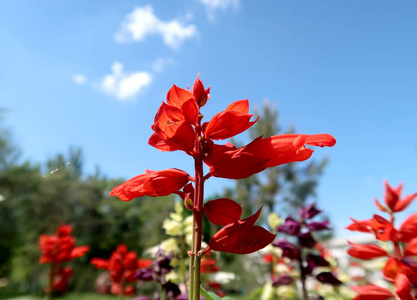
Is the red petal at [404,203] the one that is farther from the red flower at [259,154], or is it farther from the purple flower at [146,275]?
the purple flower at [146,275]

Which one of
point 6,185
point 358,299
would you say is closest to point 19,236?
point 6,185

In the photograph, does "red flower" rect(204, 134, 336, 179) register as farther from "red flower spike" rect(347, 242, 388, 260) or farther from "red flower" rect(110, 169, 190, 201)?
"red flower spike" rect(347, 242, 388, 260)

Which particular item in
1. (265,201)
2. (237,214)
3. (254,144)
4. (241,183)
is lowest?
(237,214)

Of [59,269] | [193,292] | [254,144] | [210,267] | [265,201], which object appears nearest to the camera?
[193,292]

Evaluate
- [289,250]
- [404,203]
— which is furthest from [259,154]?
[289,250]

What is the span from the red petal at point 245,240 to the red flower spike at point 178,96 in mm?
312

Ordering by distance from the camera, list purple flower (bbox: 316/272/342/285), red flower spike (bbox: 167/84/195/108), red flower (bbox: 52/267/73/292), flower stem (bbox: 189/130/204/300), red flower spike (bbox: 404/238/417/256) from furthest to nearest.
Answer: red flower (bbox: 52/267/73/292) → purple flower (bbox: 316/272/342/285) → red flower spike (bbox: 404/238/417/256) → red flower spike (bbox: 167/84/195/108) → flower stem (bbox: 189/130/204/300)

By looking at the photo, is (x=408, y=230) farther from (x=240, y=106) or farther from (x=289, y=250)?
(x=240, y=106)

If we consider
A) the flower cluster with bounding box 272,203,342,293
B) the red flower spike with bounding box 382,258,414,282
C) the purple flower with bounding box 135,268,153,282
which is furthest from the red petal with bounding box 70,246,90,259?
the red flower spike with bounding box 382,258,414,282

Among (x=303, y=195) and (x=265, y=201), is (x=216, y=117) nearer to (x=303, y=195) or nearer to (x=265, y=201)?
(x=265, y=201)

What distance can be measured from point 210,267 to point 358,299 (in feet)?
4.21

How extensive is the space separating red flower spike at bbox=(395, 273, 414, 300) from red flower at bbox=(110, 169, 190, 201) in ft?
2.64

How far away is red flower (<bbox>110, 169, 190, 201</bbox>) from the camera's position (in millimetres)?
673

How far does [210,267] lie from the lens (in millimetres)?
2201
